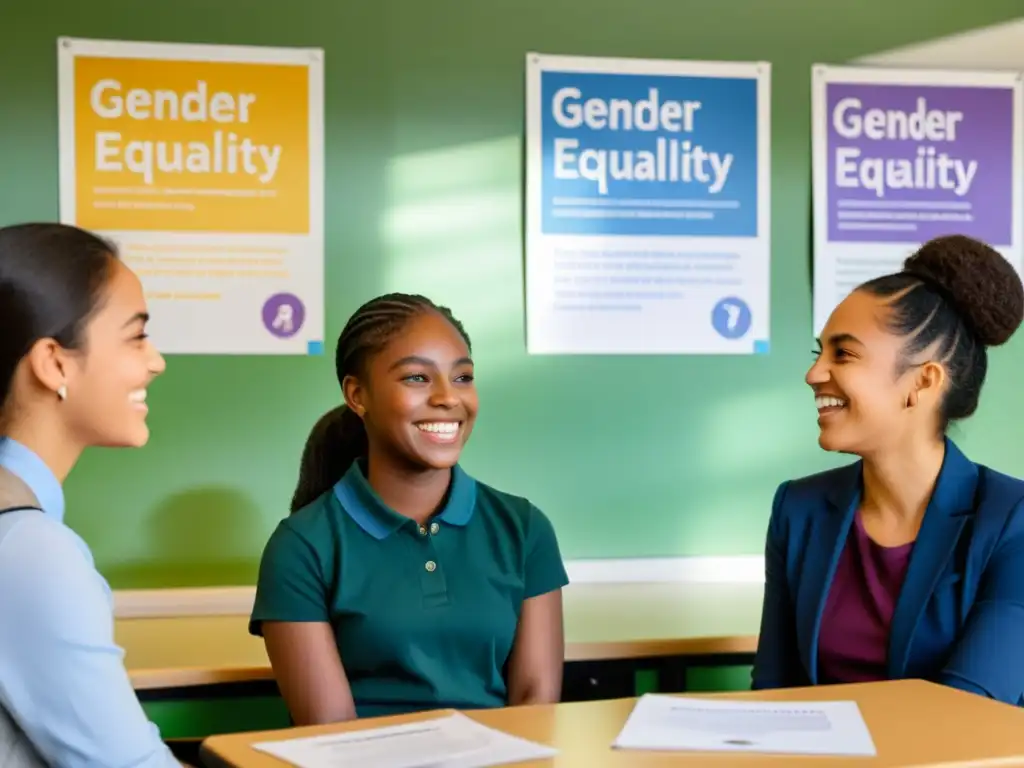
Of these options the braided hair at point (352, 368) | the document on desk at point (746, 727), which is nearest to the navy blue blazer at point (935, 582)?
the document on desk at point (746, 727)

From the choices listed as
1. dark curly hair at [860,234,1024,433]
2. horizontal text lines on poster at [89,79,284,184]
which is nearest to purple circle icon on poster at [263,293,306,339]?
horizontal text lines on poster at [89,79,284,184]

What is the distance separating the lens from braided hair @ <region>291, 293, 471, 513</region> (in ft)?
6.46

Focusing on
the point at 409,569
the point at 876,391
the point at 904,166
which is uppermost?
the point at 904,166

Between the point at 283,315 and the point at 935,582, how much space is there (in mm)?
1660

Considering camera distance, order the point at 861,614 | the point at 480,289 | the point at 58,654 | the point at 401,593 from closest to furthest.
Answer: the point at 58,654 < the point at 401,593 < the point at 861,614 < the point at 480,289

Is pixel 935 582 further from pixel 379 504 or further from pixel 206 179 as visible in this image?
pixel 206 179

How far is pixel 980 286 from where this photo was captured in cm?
201

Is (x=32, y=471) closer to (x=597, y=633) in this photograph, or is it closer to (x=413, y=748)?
(x=413, y=748)

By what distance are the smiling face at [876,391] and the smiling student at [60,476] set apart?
114 cm

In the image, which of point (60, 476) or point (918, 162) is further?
point (918, 162)

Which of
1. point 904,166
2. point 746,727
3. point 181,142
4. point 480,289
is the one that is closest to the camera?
point 746,727

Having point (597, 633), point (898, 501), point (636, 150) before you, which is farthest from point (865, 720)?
point (636, 150)

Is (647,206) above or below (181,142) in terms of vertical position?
below

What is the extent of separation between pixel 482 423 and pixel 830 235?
1040 mm
